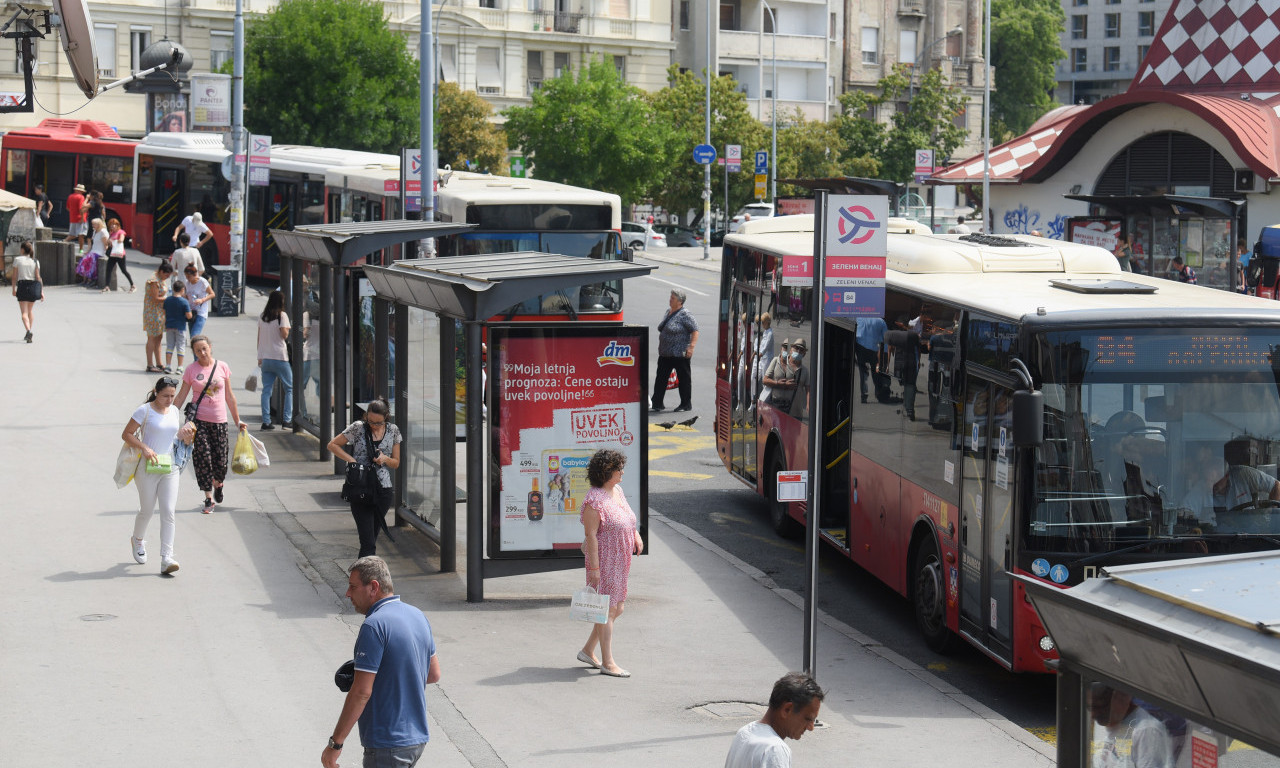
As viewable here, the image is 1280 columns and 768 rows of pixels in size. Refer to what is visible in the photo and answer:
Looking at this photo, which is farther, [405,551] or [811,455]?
[405,551]

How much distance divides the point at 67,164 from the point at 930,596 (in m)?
37.7

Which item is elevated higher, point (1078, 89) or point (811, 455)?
point (1078, 89)

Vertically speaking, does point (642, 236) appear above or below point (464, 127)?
below

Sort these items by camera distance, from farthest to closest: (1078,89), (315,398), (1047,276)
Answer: (1078,89) → (315,398) → (1047,276)

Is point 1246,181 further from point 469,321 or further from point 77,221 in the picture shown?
point 77,221

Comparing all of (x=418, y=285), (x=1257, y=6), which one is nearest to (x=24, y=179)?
(x=1257, y=6)

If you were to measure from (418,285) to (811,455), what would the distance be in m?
4.13

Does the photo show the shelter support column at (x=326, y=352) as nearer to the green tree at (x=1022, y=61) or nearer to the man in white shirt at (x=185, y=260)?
the man in white shirt at (x=185, y=260)

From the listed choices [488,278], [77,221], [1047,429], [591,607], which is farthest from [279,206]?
[1047,429]

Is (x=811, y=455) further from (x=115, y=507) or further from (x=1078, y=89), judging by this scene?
(x=1078, y=89)

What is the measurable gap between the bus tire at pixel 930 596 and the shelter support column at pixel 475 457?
3207 mm

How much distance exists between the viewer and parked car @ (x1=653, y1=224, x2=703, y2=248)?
65056mm

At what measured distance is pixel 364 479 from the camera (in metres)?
11.8

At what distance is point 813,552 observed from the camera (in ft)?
29.7
